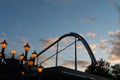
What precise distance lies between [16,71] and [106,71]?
94218 millimetres

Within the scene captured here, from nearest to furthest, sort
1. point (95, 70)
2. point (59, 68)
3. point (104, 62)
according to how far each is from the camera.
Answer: point (59, 68) < point (95, 70) < point (104, 62)

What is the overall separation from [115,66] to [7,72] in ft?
319

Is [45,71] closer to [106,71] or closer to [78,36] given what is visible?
[78,36]

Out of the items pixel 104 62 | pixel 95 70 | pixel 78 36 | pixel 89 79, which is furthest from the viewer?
pixel 104 62

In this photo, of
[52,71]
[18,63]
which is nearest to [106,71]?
[52,71]

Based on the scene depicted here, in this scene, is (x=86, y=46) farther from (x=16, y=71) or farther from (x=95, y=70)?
(x=95, y=70)

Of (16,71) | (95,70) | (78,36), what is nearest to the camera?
(16,71)

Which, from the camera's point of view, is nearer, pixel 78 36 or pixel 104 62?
pixel 78 36

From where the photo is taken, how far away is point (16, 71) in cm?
1438

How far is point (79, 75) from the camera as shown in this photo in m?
32.9

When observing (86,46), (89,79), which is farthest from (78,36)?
(89,79)

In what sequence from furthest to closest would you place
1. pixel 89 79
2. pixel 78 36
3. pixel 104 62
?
pixel 104 62, pixel 78 36, pixel 89 79

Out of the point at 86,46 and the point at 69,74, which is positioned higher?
the point at 86,46

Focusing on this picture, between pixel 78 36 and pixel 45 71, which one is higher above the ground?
pixel 78 36
